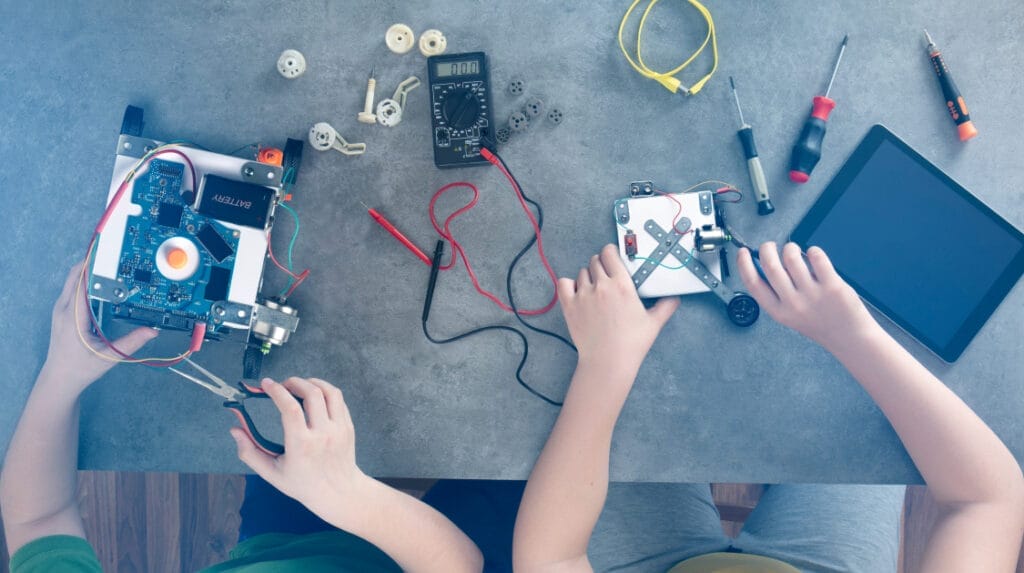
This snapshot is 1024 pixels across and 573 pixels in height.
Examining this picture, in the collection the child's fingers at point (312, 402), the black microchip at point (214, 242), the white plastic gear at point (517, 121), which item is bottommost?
the child's fingers at point (312, 402)

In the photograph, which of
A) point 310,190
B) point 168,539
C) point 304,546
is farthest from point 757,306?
point 168,539

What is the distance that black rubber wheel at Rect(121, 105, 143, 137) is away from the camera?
4.07 ft

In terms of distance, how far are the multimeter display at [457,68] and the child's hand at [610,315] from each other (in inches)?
16.6

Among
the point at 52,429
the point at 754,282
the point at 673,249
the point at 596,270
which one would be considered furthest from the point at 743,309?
the point at 52,429

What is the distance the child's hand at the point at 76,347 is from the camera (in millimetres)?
1229

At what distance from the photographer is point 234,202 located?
3.84 ft

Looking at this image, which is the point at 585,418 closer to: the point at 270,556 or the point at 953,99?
the point at 270,556

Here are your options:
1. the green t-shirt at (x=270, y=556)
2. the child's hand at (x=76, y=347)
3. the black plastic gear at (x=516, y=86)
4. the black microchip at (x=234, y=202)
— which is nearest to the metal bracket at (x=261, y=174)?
the black microchip at (x=234, y=202)

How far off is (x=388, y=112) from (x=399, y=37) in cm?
15

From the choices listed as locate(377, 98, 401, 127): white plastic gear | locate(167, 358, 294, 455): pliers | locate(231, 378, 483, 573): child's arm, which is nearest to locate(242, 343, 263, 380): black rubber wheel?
locate(167, 358, 294, 455): pliers

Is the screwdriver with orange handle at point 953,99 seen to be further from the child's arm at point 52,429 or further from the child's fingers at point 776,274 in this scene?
the child's arm at point 52,429

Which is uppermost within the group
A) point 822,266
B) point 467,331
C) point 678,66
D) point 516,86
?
point 678,66

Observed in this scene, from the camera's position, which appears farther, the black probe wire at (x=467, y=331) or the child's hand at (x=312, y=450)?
the black probe wire at (x=467, y=331)

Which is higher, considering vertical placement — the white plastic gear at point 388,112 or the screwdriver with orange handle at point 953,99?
the screwdriver with orange handle at point 953,99
